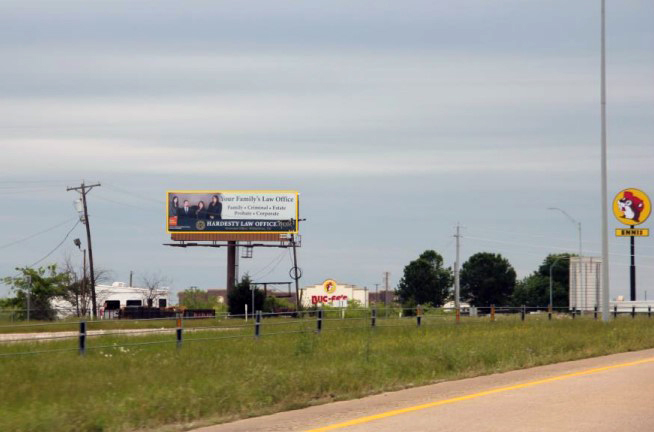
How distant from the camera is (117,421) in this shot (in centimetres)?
1288

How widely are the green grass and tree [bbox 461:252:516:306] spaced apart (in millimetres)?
101323

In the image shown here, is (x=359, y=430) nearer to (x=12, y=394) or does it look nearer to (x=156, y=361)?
(x=12, y=394)

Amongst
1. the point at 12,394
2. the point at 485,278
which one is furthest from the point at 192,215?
the point at 12,394

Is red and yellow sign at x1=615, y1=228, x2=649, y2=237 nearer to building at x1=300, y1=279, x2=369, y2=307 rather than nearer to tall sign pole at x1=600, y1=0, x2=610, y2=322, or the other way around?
tall sign pole at x1=600, y1=0, x2=610, y2=322

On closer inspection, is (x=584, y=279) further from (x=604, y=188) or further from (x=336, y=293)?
(x=604, y=188)

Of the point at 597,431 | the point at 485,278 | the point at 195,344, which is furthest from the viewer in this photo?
the point at 485,278

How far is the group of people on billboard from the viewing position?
312 feet

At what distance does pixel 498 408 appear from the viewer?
14266 mm

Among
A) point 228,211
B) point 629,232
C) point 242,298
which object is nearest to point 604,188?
point 629,232

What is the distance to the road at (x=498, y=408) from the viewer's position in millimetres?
12602

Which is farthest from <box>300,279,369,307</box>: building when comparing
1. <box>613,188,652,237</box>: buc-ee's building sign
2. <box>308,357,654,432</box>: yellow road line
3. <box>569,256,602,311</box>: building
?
<box>308,357,654,432</box>: yellow road line

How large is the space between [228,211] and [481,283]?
48.9 m

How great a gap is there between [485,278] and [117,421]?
122 m

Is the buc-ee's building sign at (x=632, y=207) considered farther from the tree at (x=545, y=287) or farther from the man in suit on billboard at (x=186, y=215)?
the tree at (x=545, y=287)
